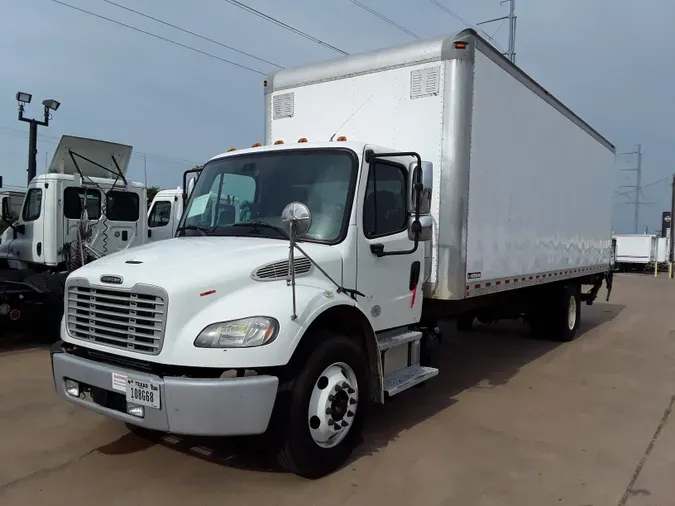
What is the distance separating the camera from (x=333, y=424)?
13.4ft

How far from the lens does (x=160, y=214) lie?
43.0 ft

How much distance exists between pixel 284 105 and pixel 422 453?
13.0ft

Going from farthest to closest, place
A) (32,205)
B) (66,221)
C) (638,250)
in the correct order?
(638,250), (32,205), (66,221)

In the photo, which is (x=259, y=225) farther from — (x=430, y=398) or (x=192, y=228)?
(x=430, y=398)

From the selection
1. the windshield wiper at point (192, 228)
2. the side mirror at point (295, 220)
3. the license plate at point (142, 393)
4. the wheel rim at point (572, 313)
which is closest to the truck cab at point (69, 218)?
the windshield wiper at point (192, 228)

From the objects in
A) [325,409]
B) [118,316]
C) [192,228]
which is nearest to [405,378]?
[325,409]

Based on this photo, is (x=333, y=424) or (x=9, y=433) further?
(x=9, y=433)

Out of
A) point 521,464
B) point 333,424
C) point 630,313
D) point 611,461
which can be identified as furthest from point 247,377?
point 630,313

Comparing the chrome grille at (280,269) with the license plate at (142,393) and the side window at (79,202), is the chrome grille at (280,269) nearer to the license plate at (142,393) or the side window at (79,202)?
the license plate at (142,393)

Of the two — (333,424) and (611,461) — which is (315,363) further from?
(611,461)

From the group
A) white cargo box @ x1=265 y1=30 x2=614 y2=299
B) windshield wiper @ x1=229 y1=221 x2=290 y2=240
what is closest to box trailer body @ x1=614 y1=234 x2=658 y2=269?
white cargo box @ x1=265 y1=30 x2=614 y2=299

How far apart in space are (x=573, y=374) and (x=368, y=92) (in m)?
4.68

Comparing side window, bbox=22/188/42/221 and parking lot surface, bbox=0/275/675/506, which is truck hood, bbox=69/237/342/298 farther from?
side window, bbox=22/188/42/221

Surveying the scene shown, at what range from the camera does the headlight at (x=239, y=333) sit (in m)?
3.52
